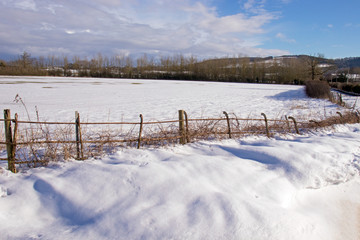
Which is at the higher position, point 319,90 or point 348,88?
point 348,88

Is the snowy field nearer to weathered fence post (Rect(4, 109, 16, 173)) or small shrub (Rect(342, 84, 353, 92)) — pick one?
weathered fence post (Rect(4, 109, 16, 173))

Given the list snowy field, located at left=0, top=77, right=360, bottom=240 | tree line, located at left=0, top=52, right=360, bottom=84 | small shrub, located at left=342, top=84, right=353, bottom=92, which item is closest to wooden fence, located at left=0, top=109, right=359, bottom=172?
snowy field, located at left=0, top=77, right=360, bottom=240

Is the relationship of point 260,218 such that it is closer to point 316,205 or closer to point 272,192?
point 272,192

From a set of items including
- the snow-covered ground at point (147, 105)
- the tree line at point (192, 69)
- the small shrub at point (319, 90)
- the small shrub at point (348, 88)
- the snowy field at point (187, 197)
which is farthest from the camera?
the tree line at point (192, 69)

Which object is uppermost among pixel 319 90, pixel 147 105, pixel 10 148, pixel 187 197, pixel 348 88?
pixel 348 88

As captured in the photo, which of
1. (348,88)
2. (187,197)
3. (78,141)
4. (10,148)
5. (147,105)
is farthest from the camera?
(348,88)

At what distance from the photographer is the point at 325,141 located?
256 inches

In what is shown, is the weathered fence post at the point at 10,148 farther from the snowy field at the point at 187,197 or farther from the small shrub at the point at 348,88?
the small shrub at the point at 348,88

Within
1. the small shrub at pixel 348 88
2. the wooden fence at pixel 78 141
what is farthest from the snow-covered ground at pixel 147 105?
the small shrub at pixel 348 88

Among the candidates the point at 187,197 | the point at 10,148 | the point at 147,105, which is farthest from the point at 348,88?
the point at 10,148

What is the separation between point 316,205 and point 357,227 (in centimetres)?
63

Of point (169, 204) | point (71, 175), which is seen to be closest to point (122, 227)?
point (169, 204)

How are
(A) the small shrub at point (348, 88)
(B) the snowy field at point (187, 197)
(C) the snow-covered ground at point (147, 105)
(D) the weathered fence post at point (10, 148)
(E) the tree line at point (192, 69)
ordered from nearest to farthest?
(B) the snowy field at point (187, 197) → (D) the weathered fence post at point (10, 148) → (C) the snow-covered ground at point (147, 105) → (A) the small shrub at point (348, 88) → (E) the tree line at point (192, 69)

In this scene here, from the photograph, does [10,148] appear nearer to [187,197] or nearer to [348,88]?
[187,197]
